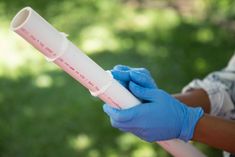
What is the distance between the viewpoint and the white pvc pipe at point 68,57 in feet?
3.78

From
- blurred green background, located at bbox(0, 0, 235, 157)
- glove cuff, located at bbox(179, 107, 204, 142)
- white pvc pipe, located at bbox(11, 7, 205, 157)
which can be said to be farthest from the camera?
blurred green background, located at bbox(0, 0, 235, 157)

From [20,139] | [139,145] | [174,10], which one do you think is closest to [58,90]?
[20,139]

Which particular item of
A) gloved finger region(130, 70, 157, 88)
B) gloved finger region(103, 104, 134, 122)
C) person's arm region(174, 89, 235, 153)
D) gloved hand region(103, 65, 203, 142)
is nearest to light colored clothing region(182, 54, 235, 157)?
person's arm region(174, 89, 235, 153)

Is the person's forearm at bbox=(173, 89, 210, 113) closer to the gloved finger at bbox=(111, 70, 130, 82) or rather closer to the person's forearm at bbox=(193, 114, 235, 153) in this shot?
the person's forearm at bbox=(193, 114, 235, 153)

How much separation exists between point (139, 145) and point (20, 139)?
80 centimetres

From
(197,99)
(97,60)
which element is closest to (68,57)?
(197,99)

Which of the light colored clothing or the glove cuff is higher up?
the glove cuff

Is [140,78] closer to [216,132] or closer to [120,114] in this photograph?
[120,114]

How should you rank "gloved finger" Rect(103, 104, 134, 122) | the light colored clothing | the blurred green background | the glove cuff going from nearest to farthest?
"gloved finger" Rect(103, 104, 134, 122) < the glove cuff < the light colored clothing < the blurred green background

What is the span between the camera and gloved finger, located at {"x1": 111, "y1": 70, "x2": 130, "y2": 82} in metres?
1.42

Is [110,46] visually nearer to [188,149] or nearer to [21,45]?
[21,45]

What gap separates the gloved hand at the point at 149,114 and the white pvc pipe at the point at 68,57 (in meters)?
0.03

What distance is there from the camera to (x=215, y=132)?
154cm

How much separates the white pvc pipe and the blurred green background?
178 cm
